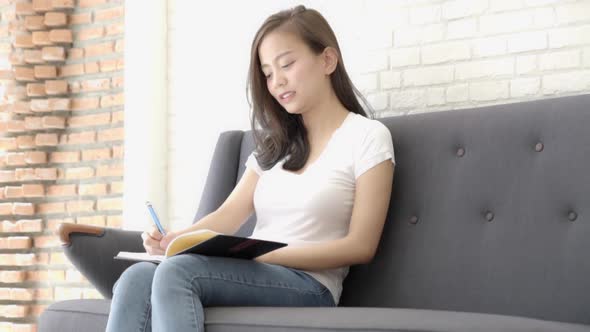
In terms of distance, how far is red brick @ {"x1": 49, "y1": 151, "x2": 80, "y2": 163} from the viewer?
4.32m

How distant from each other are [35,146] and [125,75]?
2.71ft

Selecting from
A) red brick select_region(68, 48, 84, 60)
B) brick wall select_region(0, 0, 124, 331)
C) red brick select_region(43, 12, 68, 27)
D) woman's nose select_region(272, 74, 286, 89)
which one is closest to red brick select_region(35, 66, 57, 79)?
brick wall select_region(0, 0, 124, 331)

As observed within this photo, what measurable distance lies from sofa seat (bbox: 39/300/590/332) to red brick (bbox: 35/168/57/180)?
2565mm

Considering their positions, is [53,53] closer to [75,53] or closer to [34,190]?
[75,53]

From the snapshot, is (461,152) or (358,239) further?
(461,152)

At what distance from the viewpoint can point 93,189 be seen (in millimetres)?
4242

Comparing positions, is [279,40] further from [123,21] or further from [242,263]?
[123,21]

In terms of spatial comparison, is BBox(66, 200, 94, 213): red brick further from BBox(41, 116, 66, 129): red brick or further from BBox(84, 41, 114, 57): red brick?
BBox(84, 41, 114, 57): red brick

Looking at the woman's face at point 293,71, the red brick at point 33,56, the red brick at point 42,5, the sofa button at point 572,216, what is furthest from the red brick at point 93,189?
the sofa button at point 572,216

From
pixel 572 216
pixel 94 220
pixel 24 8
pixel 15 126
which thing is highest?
pixel 24 8

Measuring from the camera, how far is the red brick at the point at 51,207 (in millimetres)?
4371

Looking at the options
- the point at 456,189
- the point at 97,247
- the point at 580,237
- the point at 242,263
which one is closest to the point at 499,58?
the point at 456,189

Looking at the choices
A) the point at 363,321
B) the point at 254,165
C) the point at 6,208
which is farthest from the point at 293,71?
the point at 6,208

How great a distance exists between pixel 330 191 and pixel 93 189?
7.00 feet
